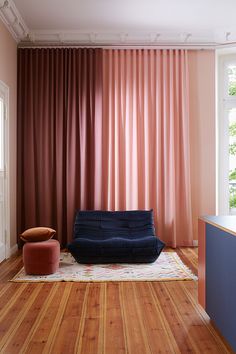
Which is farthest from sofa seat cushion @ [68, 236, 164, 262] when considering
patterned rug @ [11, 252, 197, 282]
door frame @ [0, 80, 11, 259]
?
door frame @ [0, 80, 11, 259]

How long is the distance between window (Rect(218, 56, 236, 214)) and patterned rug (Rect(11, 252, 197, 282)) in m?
1.71

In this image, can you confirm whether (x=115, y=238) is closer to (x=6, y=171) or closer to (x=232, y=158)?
(x=6, y=171)

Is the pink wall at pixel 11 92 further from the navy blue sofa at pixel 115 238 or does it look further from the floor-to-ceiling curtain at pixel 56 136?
the navy blue sofa at pixel 115 238

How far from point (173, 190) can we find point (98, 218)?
120cm

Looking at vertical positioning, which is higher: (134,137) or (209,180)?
(134,137)

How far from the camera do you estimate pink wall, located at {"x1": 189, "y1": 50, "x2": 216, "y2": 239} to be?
574cm

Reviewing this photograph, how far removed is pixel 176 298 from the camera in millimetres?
3336

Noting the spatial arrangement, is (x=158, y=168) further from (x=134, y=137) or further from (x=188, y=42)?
(x=188, y=42)

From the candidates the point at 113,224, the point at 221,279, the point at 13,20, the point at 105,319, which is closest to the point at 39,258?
the point at 113,224

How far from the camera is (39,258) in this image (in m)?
4.06

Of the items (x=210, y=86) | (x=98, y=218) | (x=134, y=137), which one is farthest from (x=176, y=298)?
(x=210, y=86)

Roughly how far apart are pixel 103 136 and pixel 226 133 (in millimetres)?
1897

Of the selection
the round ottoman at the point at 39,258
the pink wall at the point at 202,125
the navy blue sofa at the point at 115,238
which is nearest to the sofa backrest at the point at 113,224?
the navy blue sofa at the point at 115,238

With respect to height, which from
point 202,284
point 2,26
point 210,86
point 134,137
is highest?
point 2,26
